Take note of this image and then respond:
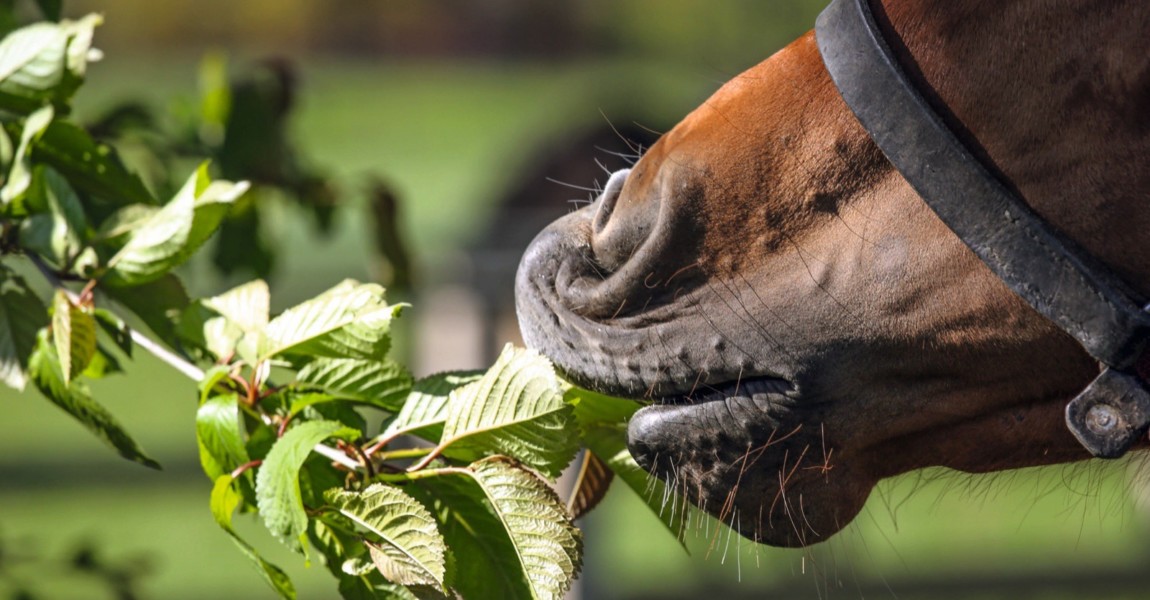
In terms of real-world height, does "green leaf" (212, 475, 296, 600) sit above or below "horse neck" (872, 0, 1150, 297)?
below

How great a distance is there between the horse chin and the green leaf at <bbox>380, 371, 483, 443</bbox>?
273mm

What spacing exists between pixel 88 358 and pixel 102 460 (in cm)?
630

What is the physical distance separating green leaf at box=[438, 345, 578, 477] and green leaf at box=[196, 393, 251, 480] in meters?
0.22

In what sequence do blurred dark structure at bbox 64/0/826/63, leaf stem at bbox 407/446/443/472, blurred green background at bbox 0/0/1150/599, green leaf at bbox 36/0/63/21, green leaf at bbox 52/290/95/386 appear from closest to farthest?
leaf stem at bbox 407/446/443/472 < green leaf at bbox 52/290/95/386 < green leaf at bbox 36/0/63/21 < blurred green background at bbox 0/0/1150/599 < blurred dark structure at bbox 64/0/826/63

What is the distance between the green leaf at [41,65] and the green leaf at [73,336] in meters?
0.32

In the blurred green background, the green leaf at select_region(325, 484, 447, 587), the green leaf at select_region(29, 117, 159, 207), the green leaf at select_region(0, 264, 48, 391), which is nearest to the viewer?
the green leaf at select_region(325, 484, 447, 587)

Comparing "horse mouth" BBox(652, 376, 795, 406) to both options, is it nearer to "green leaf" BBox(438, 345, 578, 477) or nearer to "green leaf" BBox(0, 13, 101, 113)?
→ "green leaf" BBox(438, 345, 578, 477)

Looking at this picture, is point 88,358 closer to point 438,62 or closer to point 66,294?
point 66,294

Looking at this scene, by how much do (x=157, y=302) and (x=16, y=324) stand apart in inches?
6.6

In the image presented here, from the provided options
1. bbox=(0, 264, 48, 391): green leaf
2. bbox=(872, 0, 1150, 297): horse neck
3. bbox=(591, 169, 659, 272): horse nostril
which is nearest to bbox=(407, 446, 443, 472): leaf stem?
bbox=(591, 169, 659, 272): horse nostril

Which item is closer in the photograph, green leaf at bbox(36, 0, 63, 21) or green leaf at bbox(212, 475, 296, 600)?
green leaf at bbox(212, 475, 296, 600)

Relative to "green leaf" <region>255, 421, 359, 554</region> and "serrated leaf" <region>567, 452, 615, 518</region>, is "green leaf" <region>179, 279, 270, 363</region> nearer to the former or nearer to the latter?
"green leaf" <region>255, 421, 359, 554</region>

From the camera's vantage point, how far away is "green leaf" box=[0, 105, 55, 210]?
5.19 feet

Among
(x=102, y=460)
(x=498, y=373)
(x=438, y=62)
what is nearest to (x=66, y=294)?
(x=498, y=373)
